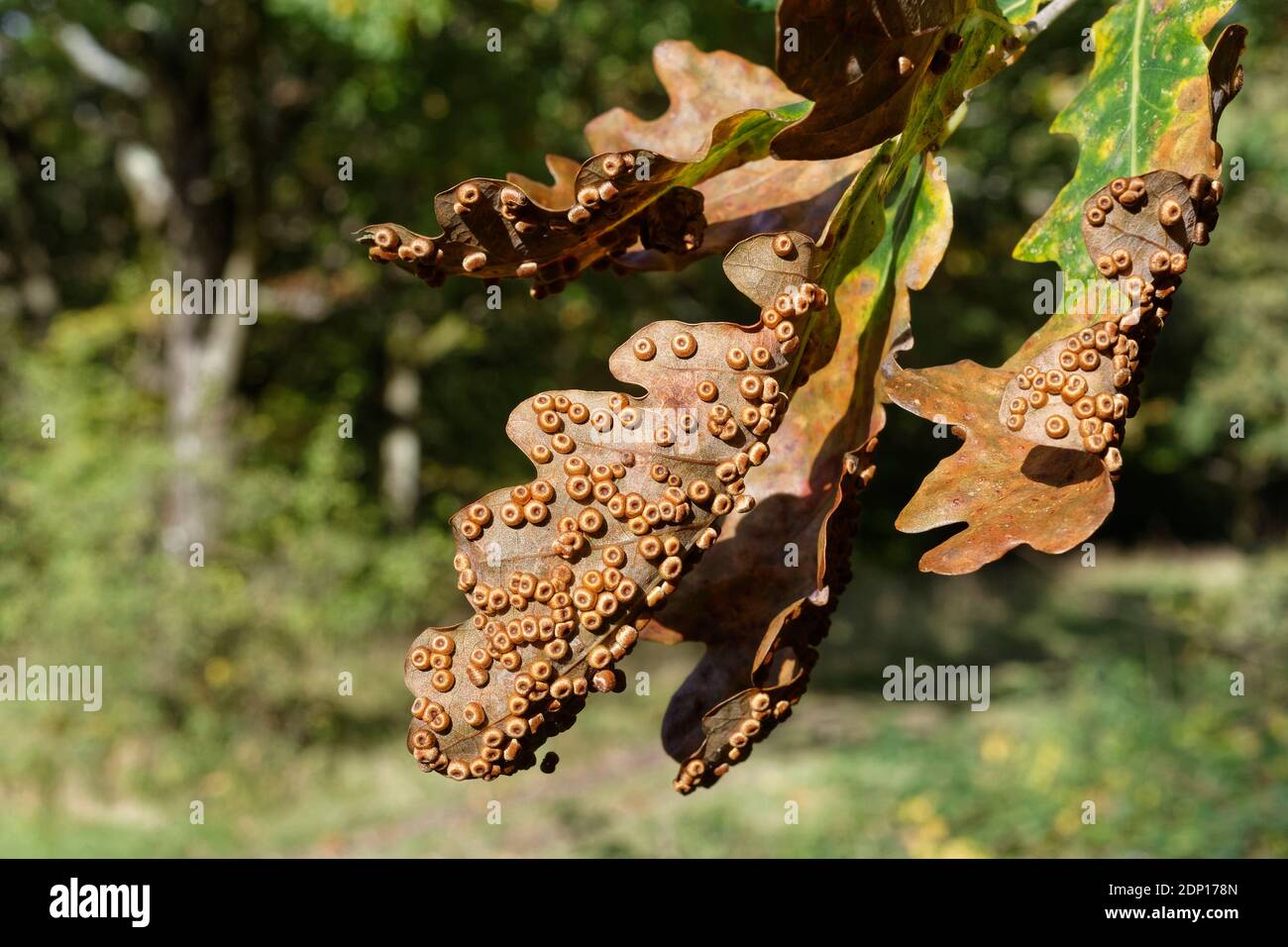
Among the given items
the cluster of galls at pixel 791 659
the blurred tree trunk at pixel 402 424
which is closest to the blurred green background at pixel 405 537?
the blurred tree trunk at pixel 402 424

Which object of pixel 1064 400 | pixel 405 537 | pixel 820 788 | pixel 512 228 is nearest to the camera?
pixel 1064 400

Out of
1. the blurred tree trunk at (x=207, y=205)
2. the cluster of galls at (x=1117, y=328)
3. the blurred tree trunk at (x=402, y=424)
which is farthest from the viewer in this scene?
the blurred tree trunk at (x=402, y=424)

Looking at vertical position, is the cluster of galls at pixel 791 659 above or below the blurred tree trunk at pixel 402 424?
below

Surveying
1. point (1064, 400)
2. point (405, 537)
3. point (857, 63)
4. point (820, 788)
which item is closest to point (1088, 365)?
point (1064, 400)

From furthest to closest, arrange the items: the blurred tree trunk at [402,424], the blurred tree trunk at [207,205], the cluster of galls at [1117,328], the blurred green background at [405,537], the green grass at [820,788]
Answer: the blurred tree trunk at [402,424], the blurred tree trunk at [207,205], the blurred green background at [405,537], the green grass at [820,788], the cluster of galls at [1117,328]

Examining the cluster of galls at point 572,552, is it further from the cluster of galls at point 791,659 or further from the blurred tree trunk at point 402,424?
the blurred tree trunk at point 402,424

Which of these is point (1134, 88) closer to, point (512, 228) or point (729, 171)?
point (729, 171)
